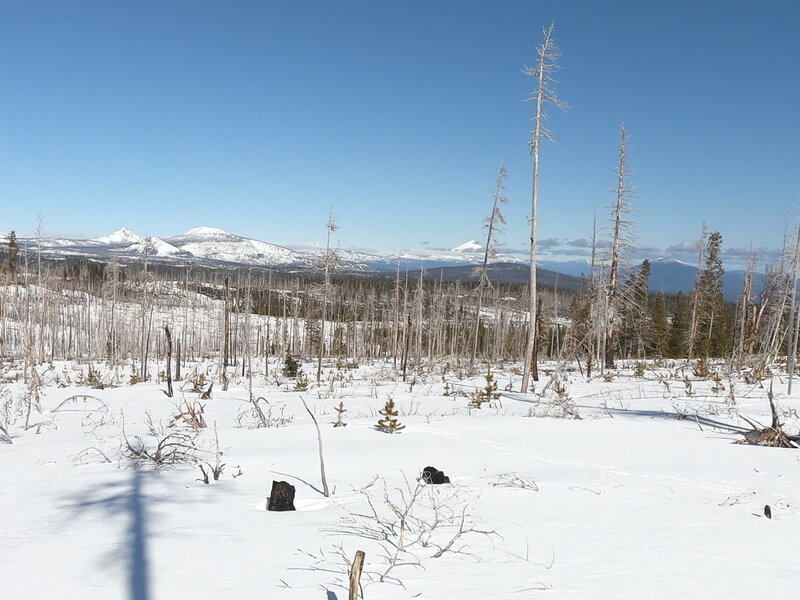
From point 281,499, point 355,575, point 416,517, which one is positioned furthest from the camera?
point 281,499

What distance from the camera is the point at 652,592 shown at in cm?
271

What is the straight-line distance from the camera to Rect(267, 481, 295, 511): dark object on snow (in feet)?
15.7

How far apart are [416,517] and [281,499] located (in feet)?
5.10

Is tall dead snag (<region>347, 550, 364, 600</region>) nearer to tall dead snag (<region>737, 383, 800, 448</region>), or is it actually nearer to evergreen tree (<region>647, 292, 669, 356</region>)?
tall dead snag (<region>737, 383, 800, 448</region>)

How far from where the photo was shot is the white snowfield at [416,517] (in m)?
2.98

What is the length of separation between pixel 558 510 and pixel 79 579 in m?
3.33

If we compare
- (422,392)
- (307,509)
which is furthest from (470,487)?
(422,392)

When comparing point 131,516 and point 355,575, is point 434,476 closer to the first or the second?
point 131,516

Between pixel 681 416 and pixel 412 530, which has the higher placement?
pixel 412 530

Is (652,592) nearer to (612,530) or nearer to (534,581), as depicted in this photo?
(534,581)

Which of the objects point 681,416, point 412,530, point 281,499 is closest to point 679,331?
point 681,416

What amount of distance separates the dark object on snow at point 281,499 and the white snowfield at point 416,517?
129mm

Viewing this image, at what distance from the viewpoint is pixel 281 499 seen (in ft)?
15.8

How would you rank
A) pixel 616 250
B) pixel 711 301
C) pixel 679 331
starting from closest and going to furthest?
pixel 616 250 < pixel 711 301 < pixel 679 331
